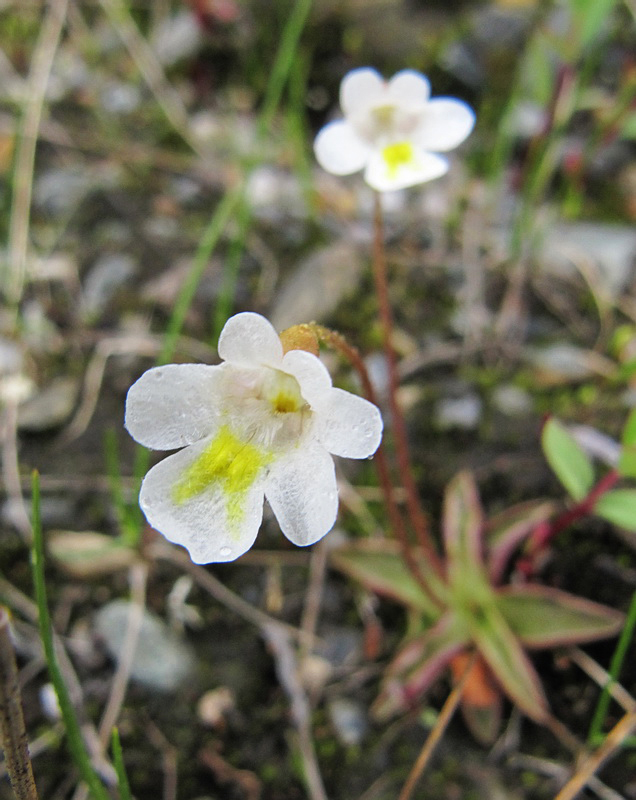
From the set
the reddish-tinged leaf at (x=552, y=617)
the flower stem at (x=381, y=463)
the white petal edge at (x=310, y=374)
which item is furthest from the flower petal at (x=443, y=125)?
the reddish-tinged leaf at (x=552, y=617)

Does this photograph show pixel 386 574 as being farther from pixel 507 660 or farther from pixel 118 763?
pixel 118 763

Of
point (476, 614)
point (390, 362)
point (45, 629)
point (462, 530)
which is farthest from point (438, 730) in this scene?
point (45, 629)

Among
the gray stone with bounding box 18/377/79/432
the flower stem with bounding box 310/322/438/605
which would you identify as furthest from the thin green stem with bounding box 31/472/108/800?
the gray stone with bounding box 18/377/79/432

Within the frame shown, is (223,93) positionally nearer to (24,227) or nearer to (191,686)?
(24,227)

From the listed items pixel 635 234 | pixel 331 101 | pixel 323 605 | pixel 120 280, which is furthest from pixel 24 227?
pixel 635 234

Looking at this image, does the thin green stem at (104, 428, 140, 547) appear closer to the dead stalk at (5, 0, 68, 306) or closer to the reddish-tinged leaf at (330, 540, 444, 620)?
the reddish-tinged leaf at (330, 540, 444, 620)
